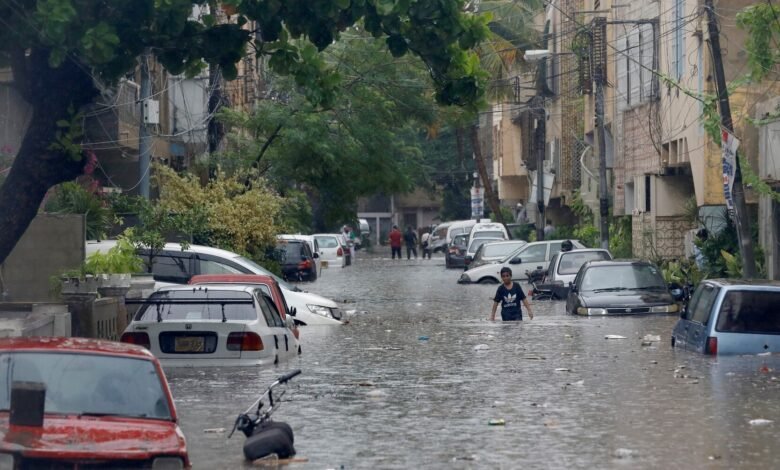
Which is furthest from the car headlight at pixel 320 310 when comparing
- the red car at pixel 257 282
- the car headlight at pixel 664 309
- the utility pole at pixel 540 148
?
the utility pole at pixel 540 148

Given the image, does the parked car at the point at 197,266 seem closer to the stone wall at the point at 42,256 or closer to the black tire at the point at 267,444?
the stone wall at the point at 42,256

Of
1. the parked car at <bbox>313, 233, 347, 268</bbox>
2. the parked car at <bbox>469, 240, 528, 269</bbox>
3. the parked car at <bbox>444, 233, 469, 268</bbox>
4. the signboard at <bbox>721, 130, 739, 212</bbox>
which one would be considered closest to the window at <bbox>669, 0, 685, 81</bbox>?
the signboard at <bbox>721, 130, 739, 212</bbox>

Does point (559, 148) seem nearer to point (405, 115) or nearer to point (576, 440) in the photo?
point (405, 115)

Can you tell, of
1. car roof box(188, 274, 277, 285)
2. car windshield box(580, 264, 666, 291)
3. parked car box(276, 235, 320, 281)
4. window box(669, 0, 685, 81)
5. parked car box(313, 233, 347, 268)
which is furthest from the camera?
parked car box(313, 233, 347, 268)

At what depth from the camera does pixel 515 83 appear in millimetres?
61000

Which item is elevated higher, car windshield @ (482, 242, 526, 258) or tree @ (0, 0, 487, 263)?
tree @ (0, 0, 487, 263)

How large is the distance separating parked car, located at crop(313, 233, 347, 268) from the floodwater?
3435 centimetres

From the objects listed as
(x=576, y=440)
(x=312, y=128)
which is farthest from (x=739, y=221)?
(x=312, y=128)

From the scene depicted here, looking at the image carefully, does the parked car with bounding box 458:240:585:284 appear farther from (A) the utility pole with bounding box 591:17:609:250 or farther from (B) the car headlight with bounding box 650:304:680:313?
(B) the car headlight with bounding box 650:304:680:313

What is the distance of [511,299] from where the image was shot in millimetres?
26234

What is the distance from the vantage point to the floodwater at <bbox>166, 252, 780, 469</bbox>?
11773 mm

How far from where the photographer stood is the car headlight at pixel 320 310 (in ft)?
88.1

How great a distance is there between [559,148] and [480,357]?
128ft

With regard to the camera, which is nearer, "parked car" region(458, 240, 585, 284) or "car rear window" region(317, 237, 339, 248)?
"parked car" region(458, 240, 585, 284)
